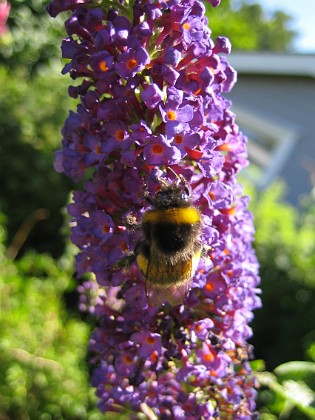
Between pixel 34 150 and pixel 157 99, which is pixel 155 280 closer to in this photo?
pixel 157 99

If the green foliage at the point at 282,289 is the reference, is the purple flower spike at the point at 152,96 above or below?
above

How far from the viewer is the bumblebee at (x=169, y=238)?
4.84 feet

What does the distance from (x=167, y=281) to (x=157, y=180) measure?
0.97ft

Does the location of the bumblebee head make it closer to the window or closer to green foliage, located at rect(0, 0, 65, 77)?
green foliage, located at rect(0, 0, 65, 77)

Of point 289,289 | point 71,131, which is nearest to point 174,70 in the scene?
point 71,131

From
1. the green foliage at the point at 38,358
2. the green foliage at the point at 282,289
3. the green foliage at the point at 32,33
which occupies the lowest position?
the green foliage at the point at 38,358

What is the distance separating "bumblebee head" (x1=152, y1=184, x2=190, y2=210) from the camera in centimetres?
147

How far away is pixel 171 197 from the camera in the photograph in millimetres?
1474

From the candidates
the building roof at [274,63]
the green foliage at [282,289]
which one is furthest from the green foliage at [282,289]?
the building roof at [274,63]

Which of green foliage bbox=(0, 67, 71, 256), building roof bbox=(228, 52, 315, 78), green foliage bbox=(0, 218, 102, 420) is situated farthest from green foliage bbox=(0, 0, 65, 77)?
building roof bbox=(228, 52, 315, 78)

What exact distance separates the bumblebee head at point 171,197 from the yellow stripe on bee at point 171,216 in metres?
0.01

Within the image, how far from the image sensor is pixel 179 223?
1.48 m

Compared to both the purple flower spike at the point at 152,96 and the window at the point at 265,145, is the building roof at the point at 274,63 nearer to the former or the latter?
the window at the point at 265,145

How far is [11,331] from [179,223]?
2.33m
